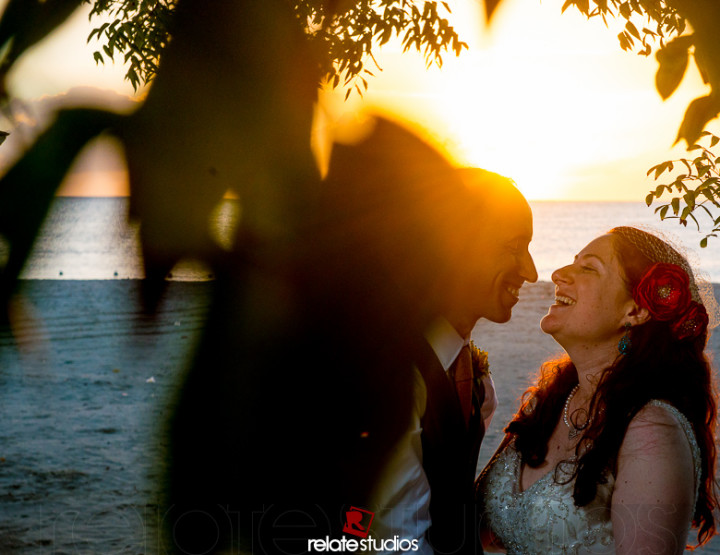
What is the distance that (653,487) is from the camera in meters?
2.49

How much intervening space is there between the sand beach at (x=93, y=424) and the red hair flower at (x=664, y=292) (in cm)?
123

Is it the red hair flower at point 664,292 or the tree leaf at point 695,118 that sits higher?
the tree leaf at point 695,118

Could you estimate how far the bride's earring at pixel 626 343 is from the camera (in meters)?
2.88

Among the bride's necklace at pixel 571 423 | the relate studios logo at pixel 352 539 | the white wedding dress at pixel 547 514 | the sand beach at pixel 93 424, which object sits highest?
the relate studios logo at pixel 352 539

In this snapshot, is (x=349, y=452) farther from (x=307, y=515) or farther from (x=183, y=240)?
(x=183, y=240)

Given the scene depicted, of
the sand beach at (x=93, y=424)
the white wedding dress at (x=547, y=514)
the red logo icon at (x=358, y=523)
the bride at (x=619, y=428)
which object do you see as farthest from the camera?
the sand beach at (x=93, y=424)

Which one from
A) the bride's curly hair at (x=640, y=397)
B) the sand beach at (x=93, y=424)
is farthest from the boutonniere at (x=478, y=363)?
the sand beach at (x=93, y=424)

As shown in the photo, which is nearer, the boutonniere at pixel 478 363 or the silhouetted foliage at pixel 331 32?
the silhouetted foliage at pixel 331 32

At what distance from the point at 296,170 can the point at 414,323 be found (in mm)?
881

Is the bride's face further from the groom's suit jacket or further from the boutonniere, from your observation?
the groom's suit jacket

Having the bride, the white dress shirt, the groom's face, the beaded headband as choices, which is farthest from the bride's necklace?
the white dress shirt

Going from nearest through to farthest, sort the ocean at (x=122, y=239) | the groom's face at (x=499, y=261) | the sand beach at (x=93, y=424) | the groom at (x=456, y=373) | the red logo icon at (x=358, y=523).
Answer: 1. the ocean at (x=122, y=239)
2. the red logo icon at (x=358, y=523)
3. the groom at (x=456, y=373)
4. the groom's face at (x=499, y=261)
5. the sand beach at (x=93, y=424)

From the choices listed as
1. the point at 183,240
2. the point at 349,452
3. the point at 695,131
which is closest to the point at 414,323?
the point at 349,452

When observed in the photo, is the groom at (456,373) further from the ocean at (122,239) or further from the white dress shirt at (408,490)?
the ocean at (122,239)
